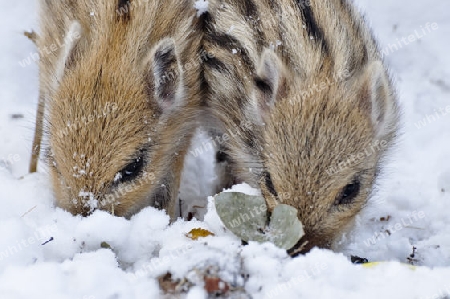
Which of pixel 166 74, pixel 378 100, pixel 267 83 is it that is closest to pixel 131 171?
pixel 166 74

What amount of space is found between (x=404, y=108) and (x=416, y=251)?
65.0 inches

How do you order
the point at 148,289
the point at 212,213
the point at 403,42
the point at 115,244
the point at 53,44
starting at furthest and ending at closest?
the point at 403,42
the point at 53,44
the point at 212,213
the point at 115,244
the point at 148,289

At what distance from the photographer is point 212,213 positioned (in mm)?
3482

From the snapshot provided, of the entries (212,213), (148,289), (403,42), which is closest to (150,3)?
(212,213)

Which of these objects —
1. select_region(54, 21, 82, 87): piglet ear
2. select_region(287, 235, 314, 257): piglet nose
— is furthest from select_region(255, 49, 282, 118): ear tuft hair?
select_region(54, 21, 82, 87): piglet ear

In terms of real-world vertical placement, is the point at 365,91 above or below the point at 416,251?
above

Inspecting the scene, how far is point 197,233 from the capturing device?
10.9 feet

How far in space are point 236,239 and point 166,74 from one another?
1.32 metres

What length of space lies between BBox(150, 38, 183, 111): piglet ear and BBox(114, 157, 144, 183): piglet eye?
16.5 inches

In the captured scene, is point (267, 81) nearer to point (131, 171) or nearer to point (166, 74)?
point (166, 74)

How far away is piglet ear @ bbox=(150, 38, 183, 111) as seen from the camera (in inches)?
150

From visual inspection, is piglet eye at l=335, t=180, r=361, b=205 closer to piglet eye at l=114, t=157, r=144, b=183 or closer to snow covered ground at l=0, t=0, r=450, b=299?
snow covered ground at l=0, t=0, r=450, b=299

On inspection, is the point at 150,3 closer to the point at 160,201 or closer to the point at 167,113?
the point at 167,113

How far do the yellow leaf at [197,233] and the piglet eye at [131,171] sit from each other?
0.64m
